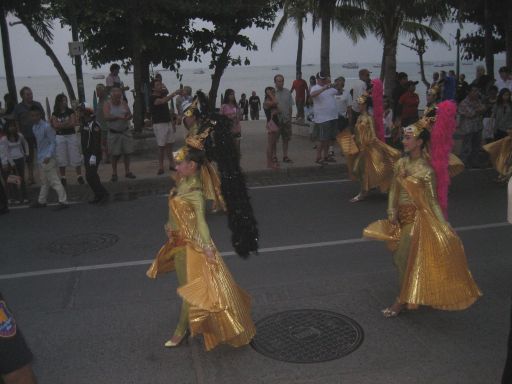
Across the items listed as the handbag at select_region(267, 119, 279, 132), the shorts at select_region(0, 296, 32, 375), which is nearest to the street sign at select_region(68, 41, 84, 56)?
the handbag at select_region(267, 119, 279, 132)

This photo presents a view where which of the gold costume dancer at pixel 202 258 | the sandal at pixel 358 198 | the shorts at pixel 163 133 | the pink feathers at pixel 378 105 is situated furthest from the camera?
the shorts at pixel 163 133

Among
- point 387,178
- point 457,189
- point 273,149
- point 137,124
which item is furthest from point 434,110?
point 137,124

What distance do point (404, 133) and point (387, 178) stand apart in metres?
3.68

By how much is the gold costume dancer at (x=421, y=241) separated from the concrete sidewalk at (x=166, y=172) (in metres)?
5.91

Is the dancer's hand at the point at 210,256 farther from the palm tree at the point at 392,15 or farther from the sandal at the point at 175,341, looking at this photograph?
the palm tree at the point at 392,15

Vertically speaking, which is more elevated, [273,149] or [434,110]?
[434,110]

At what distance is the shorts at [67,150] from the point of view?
10.2 m

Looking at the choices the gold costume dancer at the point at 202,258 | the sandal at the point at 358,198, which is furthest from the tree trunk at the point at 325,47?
the gold costume dancer at the point at 202,258

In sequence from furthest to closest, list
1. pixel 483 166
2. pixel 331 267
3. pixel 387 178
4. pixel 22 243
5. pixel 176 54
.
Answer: pixel 176 54
pixel 483 166
pixel 387 178
pixel 22 243
pixel 331 267

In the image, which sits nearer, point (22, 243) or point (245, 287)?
point (245, 287)

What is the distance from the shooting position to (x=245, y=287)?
5711mm

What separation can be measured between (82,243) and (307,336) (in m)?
3.90

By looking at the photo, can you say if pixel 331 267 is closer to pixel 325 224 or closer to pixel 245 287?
pixel 245 287

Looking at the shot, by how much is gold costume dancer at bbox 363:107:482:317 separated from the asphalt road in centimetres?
32
